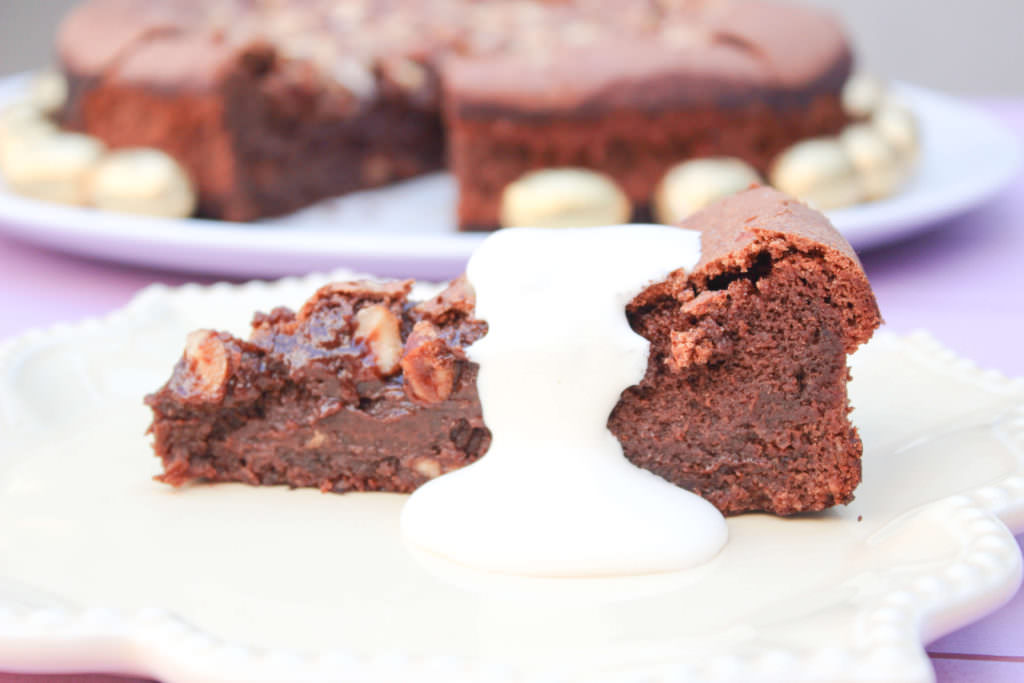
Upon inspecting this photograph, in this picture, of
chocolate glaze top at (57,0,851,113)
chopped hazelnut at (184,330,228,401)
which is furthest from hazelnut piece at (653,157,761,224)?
chopped hazelnut at (184,330,228,401)

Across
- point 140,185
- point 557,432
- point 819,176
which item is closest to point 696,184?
point 819,176

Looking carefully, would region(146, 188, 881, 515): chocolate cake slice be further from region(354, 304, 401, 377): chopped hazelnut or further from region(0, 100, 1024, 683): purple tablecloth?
region(0, 100, 1024, 683): purple tablecloth

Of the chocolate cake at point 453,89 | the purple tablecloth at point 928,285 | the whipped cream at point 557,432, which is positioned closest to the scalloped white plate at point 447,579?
the whipped cream at point 557,432

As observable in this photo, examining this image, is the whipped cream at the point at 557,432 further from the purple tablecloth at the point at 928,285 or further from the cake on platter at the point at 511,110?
the cake on platter at the point at 511,110

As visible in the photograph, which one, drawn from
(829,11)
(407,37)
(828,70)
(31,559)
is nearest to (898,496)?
(31,559)

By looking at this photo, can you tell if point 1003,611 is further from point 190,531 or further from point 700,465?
point 190,531

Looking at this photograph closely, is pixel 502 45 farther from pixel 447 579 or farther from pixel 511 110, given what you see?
pixel 447 579
